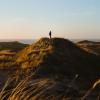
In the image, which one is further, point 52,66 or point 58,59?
point 58,59

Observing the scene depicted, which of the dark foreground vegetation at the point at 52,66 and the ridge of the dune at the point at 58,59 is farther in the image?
the ridge of the dune at the point at 58,59

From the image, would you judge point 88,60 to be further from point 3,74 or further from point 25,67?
point 3,74

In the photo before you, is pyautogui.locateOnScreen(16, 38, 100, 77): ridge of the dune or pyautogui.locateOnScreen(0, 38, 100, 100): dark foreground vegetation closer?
pyautogui.locateOnScreen(0, 38, 100, 100): dark foreground vegetation

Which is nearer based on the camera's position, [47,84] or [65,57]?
[47,84]

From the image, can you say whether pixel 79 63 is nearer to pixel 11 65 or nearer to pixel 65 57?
pixel 65 57

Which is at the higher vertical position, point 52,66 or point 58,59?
point 58,59

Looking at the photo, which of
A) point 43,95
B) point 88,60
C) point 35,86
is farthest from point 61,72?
point 43,95

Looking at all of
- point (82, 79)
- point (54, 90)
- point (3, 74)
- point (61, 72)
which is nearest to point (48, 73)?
point (61, 72)

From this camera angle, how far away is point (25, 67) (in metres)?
18.8

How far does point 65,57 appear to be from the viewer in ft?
64.0

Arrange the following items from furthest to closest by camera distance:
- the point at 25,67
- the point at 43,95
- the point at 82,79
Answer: the point at 25,67 → the point at 82,79 → the point at 43,95

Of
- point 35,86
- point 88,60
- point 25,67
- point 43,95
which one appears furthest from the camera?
point 88,60

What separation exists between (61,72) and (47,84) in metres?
4.36

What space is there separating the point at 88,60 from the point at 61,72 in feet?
11.5
